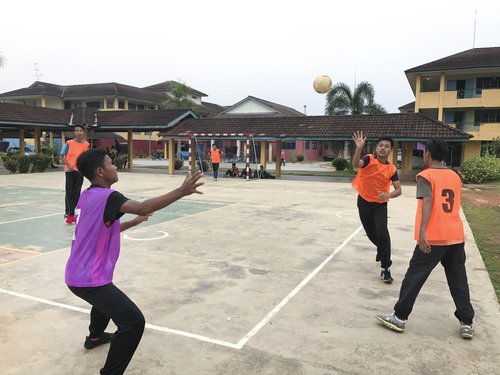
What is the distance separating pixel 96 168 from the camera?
2891 mm

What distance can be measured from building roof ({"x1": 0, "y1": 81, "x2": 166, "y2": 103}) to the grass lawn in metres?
38.7

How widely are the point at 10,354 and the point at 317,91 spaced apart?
1913 cm

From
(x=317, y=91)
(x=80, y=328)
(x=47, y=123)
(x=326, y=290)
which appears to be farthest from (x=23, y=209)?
(x=47, y=123)

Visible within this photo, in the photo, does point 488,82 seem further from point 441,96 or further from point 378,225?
point 378,225

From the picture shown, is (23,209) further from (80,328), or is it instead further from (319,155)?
(319,155)

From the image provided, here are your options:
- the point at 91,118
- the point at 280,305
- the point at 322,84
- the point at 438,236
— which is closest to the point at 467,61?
the point at 322,84

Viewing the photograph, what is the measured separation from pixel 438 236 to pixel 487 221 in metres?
7.60

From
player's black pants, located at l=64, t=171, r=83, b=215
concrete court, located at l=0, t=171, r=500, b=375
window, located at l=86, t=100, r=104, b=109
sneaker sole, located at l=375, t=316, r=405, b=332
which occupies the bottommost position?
concrete court, located at l=0, t=171, r=500, b=375

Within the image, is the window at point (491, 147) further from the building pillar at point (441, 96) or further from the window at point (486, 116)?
the building pillar at point (441, 96)

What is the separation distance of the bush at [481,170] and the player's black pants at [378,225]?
1815 cm

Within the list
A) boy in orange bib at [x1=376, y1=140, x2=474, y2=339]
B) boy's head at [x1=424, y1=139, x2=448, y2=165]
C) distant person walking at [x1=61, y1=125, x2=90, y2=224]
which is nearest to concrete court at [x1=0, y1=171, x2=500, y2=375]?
boy in orange bib at [x1=376, y1=140, x2=474, y2=339]

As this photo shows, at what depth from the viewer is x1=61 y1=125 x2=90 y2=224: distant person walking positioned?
8508 millimetres

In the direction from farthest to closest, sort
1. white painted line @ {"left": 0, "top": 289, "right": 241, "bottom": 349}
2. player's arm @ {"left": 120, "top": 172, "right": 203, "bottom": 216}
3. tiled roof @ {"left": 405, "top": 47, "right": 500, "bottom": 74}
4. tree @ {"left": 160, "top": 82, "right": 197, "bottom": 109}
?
tree @ {"left": 160, "top": 82, "right": 197, "bottom": 109}, tiled roof @ {"left": 405, "top": 47, "right": 500, "bottom": 74}, white painted line @ {"left": 0, "top": 289, "right": 241, "bottom": 349}, player's arm @ {"left": 120, "top": 172, "right": 203, "bottom": 216}

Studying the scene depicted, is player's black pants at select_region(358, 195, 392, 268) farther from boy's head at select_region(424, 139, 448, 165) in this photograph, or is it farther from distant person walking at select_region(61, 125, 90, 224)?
distant person walking at select_region(61, 125, 90, 224)
